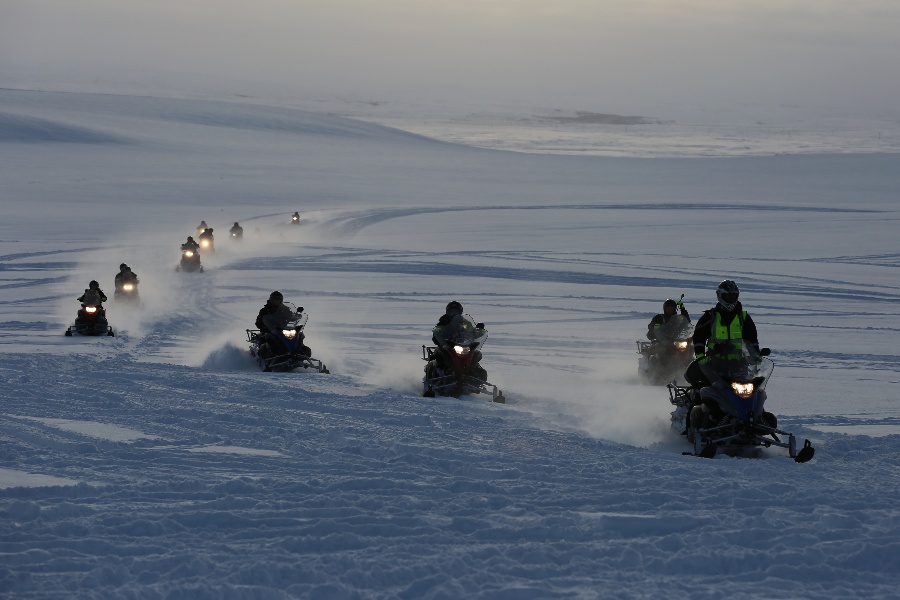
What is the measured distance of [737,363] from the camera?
948 centimetres

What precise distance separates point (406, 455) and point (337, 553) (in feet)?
8.29

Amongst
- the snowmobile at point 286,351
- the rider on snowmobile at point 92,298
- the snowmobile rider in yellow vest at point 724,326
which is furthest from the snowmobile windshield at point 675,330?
the rider on snowmobile at point 92,298

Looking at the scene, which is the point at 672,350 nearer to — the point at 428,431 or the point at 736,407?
the point at 736,407

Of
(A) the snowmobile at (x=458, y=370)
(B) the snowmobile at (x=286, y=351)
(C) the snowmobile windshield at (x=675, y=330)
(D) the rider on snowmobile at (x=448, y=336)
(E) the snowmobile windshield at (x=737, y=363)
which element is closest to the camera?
(E) the snowmobile windshield at (x=737, y=363)

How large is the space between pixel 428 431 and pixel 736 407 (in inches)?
112

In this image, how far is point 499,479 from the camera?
799 centimetres

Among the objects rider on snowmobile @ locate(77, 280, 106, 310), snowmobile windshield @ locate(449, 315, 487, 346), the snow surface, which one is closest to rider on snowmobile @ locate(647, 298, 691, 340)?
the snow surface

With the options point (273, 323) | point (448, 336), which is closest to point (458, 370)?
point (448, 336)

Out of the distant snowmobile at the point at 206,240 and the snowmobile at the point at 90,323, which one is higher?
the distant snowmobile at the point at 206,240

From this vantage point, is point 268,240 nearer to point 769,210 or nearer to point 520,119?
point 769,210

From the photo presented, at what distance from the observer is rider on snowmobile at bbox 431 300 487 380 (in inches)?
518

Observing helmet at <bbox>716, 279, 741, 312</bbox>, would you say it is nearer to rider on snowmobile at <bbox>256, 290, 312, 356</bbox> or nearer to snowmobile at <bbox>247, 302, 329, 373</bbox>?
snowmobile at <bbox>247, 302, 329, 373</bbox>

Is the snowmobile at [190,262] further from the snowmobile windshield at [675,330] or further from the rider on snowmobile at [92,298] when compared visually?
the snowmobile windshield at [675,330]

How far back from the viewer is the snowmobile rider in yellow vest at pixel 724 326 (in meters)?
9.55
